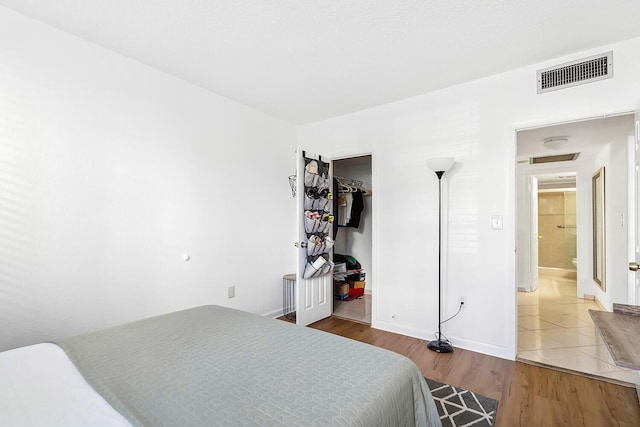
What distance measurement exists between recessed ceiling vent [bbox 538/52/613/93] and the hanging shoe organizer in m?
2.06

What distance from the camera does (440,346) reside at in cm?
269

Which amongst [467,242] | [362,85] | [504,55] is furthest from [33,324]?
[504,55]

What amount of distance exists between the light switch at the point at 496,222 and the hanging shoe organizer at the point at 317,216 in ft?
5.31

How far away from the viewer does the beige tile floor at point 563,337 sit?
92.6 inches

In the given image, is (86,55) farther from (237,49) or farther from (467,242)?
(467,242)

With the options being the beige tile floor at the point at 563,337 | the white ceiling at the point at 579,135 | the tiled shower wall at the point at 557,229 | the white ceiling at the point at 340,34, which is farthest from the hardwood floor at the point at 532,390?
the tiled shower wall at the point at 557,229

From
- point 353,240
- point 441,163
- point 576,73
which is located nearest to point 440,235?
point 441,163

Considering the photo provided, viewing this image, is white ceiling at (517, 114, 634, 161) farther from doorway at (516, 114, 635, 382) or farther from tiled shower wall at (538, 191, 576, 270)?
tiled shower wall at (538, 191, 576, 270)

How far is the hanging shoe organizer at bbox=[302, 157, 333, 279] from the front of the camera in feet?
10.5

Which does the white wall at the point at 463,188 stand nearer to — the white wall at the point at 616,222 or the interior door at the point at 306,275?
the interior door at the point at 306,275

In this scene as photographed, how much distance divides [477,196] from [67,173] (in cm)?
321

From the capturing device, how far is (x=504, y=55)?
229cm

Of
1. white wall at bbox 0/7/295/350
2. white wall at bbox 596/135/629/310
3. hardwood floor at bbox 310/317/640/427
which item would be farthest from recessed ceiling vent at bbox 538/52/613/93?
white wall at bbox 0/7/295/350

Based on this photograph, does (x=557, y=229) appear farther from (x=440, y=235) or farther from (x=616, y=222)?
(x=440, y=235)
